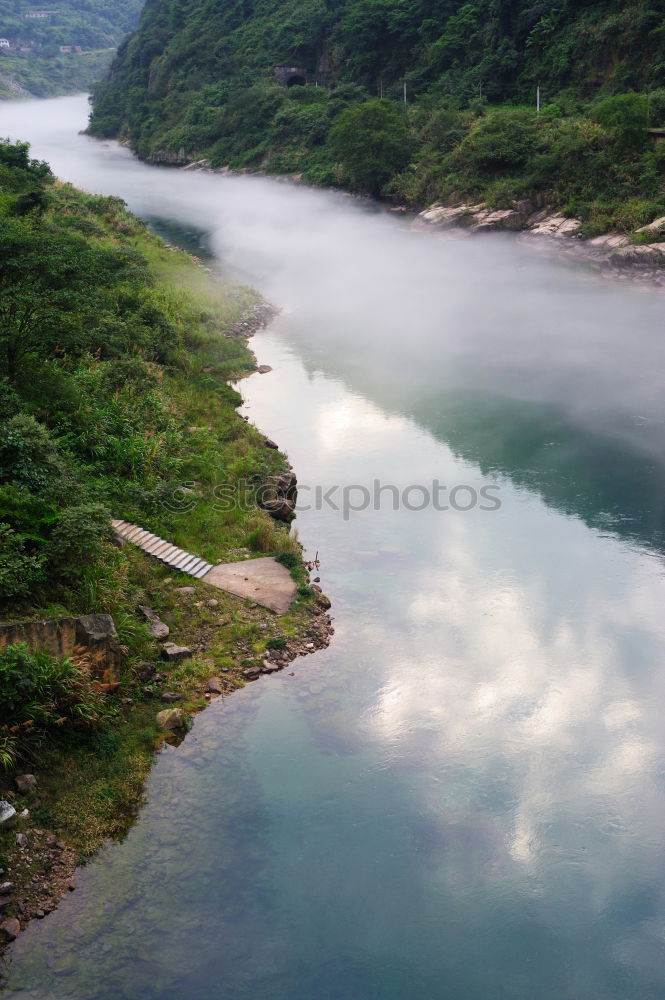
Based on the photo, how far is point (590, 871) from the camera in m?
13.0

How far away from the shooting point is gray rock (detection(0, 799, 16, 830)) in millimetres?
12055

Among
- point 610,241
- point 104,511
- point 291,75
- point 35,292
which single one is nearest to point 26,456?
point 104,511

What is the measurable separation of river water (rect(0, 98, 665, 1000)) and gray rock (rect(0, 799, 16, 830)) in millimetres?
1274

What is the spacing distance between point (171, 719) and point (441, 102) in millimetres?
64582

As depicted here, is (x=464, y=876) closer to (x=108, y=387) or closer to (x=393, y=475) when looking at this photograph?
(x=393, y=475)

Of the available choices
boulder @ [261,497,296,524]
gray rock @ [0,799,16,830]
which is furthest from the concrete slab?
gray rock @ [0,799,16,830]

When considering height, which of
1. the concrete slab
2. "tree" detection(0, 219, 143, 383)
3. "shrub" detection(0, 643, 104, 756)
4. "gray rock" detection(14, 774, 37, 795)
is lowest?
the concrete slab

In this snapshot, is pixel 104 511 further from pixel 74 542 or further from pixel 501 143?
pixel 501 143

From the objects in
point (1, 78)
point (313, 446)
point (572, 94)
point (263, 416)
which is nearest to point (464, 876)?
point (313, 446)

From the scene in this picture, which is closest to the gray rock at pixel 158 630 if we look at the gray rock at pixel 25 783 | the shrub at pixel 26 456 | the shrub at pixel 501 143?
the shrub at pixel 26 456

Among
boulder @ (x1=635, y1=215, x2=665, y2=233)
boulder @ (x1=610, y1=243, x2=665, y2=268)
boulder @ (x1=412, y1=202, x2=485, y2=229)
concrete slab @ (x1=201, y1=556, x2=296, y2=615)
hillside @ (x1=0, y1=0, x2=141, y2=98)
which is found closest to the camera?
concrete slab @ (x1=201, y1=556, x2=296, y2=615)

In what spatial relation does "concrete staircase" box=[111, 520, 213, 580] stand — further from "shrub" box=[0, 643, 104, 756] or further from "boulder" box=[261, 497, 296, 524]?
"shrub" box=[0, 643, 104, 756]

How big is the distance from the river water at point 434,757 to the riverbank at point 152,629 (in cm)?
41

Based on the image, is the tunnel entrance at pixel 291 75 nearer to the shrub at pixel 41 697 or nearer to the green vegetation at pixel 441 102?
the green vegetation at pixel 441 102
